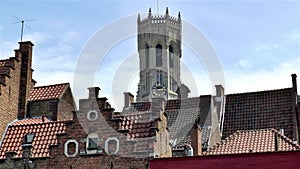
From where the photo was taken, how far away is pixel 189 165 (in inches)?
872

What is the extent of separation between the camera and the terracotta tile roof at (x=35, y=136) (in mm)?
28078

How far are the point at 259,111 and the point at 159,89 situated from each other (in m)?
43.3

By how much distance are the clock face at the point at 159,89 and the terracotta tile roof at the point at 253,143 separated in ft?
175

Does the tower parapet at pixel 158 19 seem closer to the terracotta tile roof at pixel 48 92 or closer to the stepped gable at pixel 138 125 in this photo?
the terracotta tile roof at pixel 48 92

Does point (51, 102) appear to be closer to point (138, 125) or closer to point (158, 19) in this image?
point (138, 125)

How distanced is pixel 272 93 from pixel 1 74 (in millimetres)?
19925

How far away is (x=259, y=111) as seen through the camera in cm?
4084

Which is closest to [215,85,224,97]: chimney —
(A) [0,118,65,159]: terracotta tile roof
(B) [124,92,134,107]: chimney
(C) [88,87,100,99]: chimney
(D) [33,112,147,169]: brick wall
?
(B) [124,92,134,107]: chimney

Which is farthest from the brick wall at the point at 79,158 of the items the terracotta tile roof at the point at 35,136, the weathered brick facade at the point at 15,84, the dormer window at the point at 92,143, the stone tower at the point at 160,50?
the stone tower at the point at 160,50

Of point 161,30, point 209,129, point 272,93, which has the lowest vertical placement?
point 209,129

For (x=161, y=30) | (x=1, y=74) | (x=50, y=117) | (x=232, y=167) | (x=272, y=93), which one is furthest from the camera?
(x=161, y=30)

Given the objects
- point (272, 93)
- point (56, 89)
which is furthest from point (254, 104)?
point (56, 89)

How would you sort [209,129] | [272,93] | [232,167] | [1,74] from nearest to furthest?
[232,167], [1,74], [209,129], [272,93]

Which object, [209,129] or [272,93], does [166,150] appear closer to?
[209,129]
